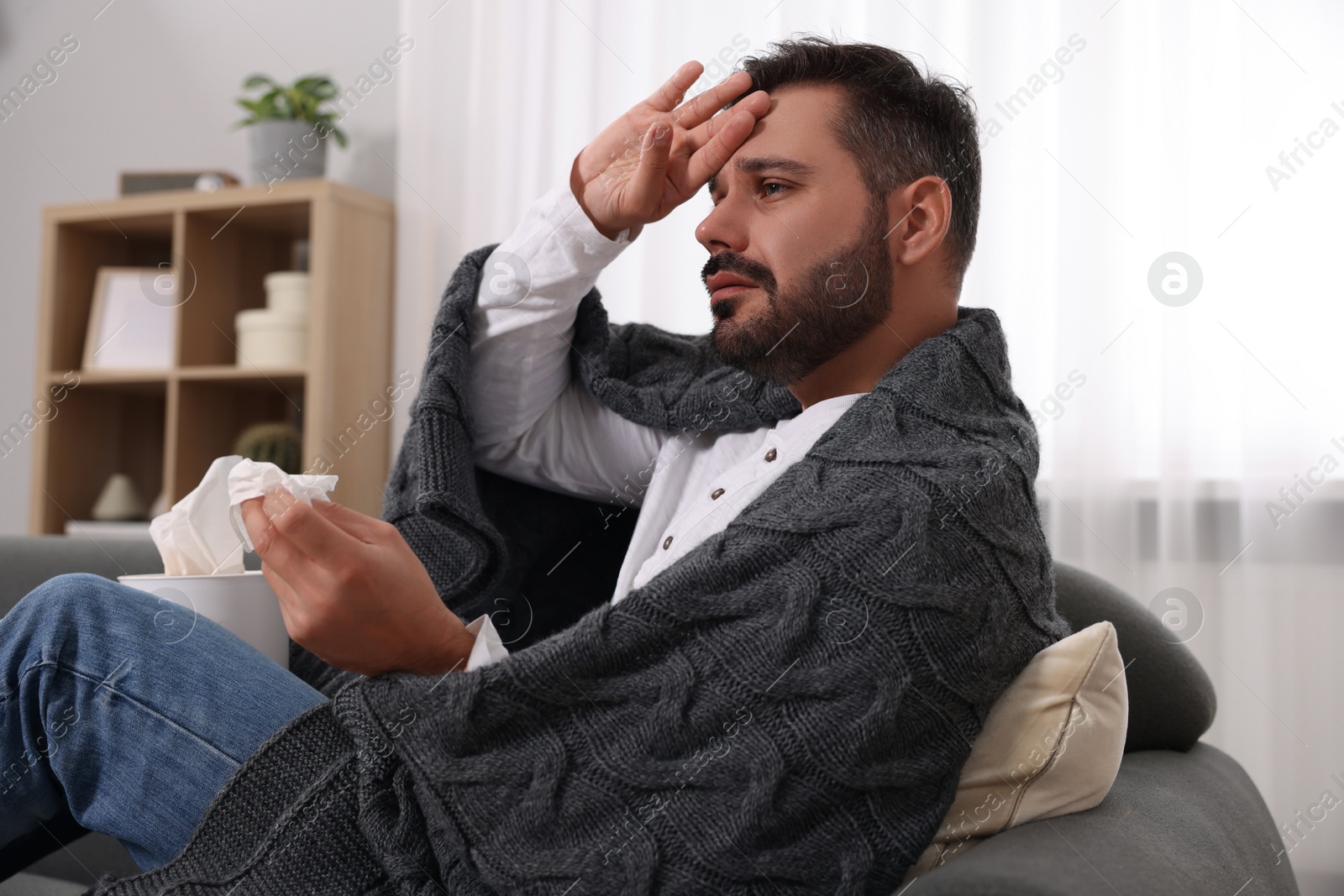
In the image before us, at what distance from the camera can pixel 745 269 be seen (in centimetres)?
114

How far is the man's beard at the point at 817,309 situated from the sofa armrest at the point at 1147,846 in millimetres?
506

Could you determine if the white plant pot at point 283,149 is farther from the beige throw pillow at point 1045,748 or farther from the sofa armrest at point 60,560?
the beige throw pillow at point 1045,748

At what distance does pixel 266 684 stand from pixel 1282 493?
166cm

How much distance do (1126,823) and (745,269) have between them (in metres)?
0.64

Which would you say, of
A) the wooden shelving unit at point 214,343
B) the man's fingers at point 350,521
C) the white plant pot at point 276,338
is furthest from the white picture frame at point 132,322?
the man's fingers at point 350,521

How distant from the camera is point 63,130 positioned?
118 inches

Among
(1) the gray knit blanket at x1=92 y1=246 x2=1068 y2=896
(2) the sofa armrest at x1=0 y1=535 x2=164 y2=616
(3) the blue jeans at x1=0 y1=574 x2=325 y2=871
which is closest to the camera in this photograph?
(1) the gray knit blanket at x1=92 y1=246 x2=1068 y2=896

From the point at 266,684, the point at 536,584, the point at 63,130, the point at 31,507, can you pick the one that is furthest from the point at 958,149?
the point at 63,130

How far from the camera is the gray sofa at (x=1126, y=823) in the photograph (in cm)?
64

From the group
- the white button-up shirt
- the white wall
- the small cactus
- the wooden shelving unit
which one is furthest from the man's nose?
the white wall

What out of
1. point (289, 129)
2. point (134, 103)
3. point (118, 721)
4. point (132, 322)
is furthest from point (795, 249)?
point (134, 103)

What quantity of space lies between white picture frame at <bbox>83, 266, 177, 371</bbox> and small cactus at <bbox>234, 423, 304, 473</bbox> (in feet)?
1.01

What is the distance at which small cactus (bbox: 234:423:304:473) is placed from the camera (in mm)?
2484

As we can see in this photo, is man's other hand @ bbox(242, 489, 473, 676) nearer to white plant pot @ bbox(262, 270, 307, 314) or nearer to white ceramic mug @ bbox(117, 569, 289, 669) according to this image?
white ceramic mug @ bbox(117, 569, 289, 669)
